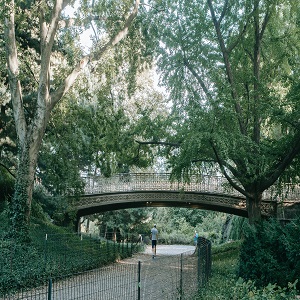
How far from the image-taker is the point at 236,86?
740 inches

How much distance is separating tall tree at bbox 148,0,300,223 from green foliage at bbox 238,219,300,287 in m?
3.98

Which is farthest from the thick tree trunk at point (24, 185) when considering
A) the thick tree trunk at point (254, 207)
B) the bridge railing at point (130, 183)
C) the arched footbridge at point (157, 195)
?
the bridge railing at point (130, 183)

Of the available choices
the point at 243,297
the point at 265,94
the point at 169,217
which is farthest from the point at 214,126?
the point at 169,217

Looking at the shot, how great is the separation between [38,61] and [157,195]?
12.5 meters

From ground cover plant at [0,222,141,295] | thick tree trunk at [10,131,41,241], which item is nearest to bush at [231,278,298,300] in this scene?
ground cover plant at [0,222,141,295]

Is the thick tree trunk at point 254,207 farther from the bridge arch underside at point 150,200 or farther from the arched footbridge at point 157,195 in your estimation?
the bridge arch underside at point 150,200

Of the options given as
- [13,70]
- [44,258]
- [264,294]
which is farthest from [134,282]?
[13,70]

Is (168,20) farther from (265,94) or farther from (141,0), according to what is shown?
(265,94)

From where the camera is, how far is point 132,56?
20.7 meters

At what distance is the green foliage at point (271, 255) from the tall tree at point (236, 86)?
3981 millimetres

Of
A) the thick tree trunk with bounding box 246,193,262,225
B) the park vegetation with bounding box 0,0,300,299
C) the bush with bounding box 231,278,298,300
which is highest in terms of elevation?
the park vegetation with bounding box 0,0,300,299

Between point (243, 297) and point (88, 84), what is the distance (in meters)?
12.8

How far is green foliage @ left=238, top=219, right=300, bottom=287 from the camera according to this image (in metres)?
11.1

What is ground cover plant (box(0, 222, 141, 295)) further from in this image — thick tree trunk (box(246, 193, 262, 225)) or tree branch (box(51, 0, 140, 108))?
thick tree trunk (box(246, 193, 262, 225))
